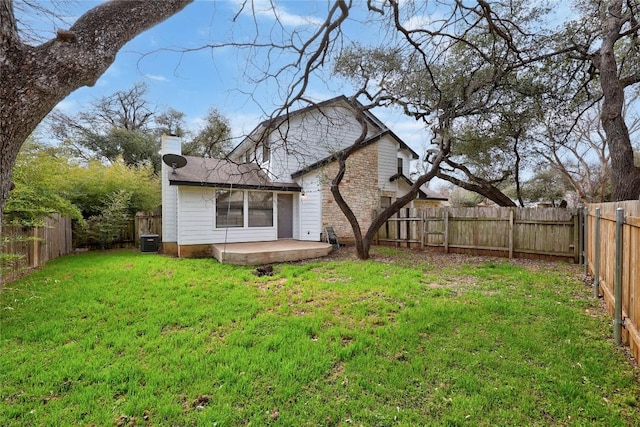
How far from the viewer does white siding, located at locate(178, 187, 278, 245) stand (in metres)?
9.57

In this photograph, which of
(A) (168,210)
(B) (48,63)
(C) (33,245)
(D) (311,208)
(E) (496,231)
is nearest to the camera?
(B) (48,63)

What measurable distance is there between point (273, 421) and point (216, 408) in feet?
1.67

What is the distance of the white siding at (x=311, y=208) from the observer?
11344 mm

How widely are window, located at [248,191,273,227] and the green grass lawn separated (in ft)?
17.8

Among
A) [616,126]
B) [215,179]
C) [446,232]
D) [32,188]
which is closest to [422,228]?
[446,232]

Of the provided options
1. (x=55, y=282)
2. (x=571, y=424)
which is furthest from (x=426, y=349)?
(x=55, y=282)

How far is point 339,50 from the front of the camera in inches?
171

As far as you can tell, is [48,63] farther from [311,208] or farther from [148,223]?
[148,223]

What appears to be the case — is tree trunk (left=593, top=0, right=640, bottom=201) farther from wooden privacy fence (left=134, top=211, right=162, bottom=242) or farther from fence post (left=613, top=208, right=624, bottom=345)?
wooden privacy fence (left=134, top=211, right=162, bottom=242)

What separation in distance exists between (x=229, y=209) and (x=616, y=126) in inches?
→ 446

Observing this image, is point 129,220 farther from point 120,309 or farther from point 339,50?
point 339,50

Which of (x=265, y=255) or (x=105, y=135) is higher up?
(x=105, y=135)

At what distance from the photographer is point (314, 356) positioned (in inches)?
122

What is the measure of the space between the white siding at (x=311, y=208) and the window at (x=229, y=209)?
244cm
